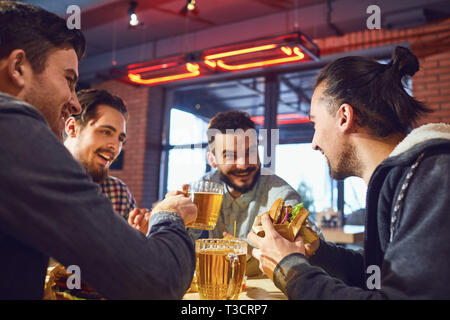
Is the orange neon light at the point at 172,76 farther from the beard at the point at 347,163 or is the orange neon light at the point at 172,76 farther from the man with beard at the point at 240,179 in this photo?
the beard at the point at 347,163

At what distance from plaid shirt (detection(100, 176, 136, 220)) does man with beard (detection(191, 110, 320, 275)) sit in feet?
2.55

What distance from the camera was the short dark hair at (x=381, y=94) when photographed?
44.5 inches

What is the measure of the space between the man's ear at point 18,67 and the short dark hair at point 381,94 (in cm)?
96

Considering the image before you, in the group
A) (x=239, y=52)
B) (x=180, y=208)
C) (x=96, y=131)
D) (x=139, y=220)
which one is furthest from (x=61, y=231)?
(x=239, y=52)

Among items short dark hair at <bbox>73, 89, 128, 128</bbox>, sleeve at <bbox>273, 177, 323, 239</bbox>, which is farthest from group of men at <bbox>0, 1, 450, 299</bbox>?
short dark hair at <bbox>73, 89, 128, 128</bbox>

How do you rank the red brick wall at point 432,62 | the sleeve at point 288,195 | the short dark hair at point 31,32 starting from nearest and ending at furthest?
the short dark hair at point 31,32
the sleeve at point 288,195
the red brick wall at point 432,62

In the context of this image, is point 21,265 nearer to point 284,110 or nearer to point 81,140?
point 81,140

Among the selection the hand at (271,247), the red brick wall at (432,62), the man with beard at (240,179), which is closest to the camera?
the hand at (271,247)

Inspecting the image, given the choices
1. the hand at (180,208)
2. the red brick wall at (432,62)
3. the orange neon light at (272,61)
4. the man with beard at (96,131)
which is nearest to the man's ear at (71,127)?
the man with beard at (96,131)

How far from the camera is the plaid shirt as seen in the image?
2.53 meters

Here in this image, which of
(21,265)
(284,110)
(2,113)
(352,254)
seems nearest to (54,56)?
(2,113)

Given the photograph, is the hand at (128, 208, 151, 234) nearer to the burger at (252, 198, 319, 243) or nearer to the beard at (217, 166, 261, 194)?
the burger at (252, 198, 319, 243)

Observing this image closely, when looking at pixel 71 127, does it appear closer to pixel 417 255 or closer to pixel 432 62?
pixel 417 255
